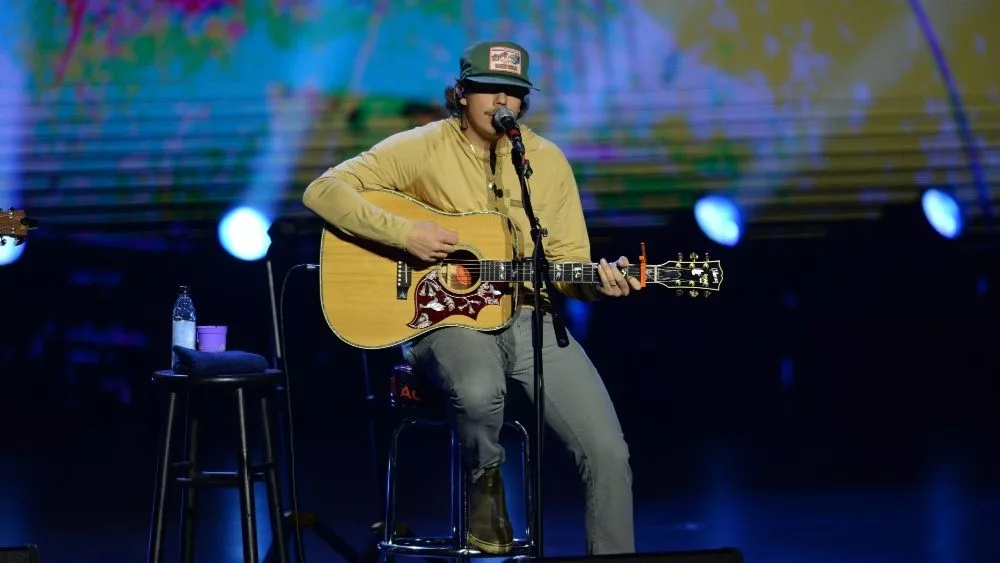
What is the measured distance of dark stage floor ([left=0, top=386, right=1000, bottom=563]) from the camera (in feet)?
13.7

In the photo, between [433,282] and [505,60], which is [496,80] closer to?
[505,60]

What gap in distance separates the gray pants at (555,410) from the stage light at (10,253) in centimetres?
328

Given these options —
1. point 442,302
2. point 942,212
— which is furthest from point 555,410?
point 942,212

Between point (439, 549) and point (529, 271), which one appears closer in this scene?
point (439, 549)

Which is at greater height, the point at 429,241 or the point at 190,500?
the point at 429,241

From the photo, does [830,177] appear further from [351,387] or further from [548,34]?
[351,387]

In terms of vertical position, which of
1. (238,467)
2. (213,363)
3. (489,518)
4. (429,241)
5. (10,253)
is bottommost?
(489,518)

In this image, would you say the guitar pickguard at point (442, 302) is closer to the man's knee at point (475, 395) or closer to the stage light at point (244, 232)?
the man's knee at point (475, 395)

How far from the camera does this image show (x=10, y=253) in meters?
5.79

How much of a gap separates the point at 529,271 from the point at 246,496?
1.03 m

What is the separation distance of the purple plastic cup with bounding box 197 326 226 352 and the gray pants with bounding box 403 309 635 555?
60cm

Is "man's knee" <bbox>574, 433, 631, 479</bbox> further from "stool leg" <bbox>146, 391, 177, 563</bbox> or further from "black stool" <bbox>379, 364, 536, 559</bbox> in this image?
"stool leg" <bbox>146, 391, 177, 563</bbox>

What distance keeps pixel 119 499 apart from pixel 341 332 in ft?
6.96

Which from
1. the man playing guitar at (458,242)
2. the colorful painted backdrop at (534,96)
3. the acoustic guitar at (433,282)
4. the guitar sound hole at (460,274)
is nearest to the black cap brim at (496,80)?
the man playing guitar at (458,242)
